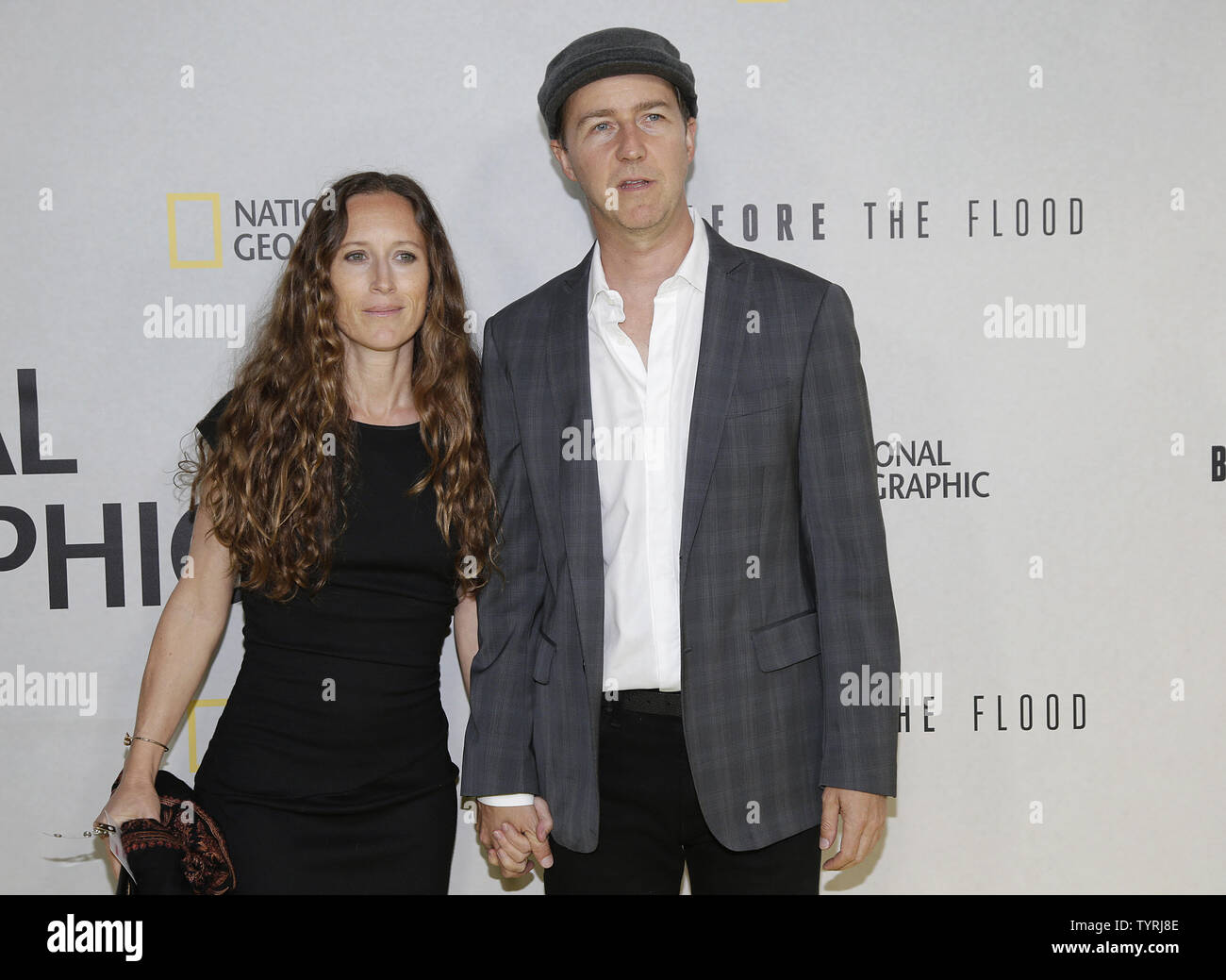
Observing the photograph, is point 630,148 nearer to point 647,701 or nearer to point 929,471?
point 647,701

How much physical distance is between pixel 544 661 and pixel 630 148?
901 mm

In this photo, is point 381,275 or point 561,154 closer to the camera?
point 381,275

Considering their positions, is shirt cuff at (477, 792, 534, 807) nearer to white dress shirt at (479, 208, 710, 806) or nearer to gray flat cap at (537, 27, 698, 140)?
white dress shirt at (479, 208, 710, 806)

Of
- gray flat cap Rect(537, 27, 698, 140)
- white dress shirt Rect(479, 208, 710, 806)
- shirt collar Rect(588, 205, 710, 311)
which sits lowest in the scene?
white dress shirt Rect(479, 208, 710, 806)

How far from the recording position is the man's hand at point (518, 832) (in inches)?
65.1

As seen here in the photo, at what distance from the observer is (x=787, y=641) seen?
160 cm

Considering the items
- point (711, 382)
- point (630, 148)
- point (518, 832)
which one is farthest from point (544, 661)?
point (630, 148)

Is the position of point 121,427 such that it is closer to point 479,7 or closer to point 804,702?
point 479,7

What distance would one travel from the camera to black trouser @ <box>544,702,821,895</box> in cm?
160

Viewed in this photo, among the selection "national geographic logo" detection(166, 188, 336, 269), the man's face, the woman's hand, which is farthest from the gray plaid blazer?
"national geographic logo" detection(166, 188, 336, 269)

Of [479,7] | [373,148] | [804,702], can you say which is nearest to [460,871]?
[804,702]

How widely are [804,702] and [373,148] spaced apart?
5.08 ft

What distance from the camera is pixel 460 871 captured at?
230cm

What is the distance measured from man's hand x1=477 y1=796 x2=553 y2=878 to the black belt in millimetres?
230
